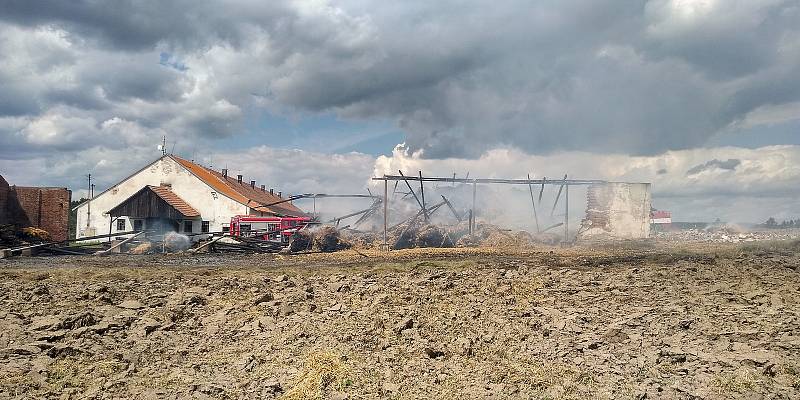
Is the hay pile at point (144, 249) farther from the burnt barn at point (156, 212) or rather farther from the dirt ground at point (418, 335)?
the dirt ground at point (418, 335)

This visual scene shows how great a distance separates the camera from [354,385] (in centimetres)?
709

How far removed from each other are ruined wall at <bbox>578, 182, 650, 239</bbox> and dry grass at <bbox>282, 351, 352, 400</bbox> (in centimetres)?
2141

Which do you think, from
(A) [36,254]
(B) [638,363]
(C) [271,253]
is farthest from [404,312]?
(A) [36,254]

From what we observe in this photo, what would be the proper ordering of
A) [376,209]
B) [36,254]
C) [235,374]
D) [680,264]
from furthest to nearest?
[376,209] → [36,254] → [680,264] → [235,374]

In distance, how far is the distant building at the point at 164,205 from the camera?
34906 mm

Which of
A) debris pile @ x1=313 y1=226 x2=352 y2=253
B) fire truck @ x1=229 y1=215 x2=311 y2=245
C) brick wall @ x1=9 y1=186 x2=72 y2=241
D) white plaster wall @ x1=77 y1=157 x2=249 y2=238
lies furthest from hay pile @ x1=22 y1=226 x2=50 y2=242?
debris pile @ x1=313 y1=226 x2=352 y2=253

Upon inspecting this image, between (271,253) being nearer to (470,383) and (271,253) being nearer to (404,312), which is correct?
(404,312)

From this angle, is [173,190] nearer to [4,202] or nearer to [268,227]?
[4,202]

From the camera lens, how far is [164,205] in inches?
Result: 1366

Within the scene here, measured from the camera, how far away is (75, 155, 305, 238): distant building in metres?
34.9

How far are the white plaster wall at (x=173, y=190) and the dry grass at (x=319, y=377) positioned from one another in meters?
29.0

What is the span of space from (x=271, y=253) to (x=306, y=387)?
55.9ft

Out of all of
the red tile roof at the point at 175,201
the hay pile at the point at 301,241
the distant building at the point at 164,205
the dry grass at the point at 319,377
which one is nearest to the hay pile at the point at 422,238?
the hay pile at the point at 301,241

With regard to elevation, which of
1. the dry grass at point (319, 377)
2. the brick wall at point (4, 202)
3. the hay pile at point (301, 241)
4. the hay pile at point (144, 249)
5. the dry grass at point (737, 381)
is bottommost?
the dry grass at point (319, 377)
